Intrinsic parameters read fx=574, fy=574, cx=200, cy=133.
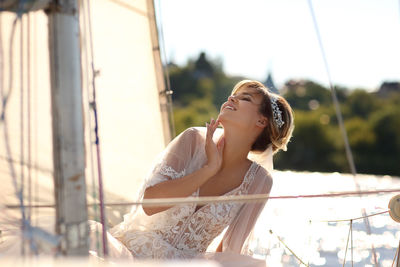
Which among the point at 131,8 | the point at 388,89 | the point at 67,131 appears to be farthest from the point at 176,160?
the point at 388,89

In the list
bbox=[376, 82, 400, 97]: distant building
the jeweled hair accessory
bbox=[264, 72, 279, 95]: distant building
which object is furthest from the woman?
bbox=[376, 82, 400, 97]: distant building

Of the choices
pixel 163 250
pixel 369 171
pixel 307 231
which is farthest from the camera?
pixel 369 171

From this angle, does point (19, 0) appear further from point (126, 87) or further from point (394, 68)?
point (394, 68)

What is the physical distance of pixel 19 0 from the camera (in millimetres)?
1355

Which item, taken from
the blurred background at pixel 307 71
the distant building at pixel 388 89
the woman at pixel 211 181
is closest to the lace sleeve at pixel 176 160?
the woman at pixel 211 181

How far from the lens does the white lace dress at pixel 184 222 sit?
6.81ft

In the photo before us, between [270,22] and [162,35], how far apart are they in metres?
17.6

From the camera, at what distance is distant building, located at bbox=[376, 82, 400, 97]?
75.6ft

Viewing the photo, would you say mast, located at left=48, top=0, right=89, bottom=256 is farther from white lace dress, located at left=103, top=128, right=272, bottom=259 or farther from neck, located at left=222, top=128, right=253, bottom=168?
neck, located at left=222, top=128, right=253, bottom=168

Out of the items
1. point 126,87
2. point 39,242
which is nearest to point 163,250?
point 39,242

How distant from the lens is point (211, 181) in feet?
7.20

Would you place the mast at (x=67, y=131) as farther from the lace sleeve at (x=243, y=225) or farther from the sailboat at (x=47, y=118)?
the lace sleeve at (x=243, y=225)

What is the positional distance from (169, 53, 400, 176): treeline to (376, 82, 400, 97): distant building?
95mm

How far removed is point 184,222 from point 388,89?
22.6 m
